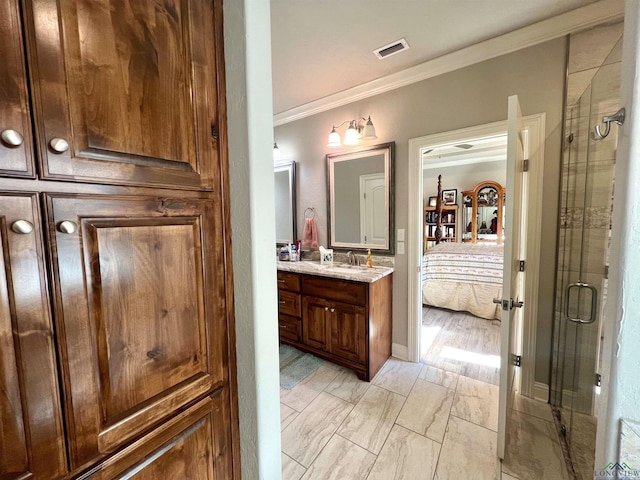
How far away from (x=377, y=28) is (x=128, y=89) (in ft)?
5.94

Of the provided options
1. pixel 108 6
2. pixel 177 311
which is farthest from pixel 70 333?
pixel 108 6

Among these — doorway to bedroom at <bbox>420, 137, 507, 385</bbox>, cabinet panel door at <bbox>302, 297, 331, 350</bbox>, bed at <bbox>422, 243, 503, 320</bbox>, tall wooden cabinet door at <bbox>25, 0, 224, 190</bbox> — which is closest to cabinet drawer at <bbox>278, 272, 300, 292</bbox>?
cabinet panel door at <bbox>302, 297, 331, 350</bbox>

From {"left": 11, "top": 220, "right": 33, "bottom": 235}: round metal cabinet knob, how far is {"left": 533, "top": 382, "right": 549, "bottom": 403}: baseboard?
290 centimetres

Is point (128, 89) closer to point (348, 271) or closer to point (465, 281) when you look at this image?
point (348, 271)

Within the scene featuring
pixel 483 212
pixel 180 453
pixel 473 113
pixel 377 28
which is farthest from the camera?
pixel 483 212

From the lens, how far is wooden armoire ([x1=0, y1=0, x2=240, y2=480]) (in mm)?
495

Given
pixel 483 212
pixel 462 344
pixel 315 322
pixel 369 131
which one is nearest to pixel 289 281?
pixel 315 322

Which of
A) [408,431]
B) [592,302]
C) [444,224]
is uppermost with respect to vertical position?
[444,224]

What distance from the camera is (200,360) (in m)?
0.81

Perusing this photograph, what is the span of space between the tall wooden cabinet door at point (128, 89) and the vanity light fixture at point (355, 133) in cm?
184

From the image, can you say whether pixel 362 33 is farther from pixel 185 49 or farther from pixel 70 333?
pixel 70 333

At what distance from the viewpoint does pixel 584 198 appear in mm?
1638

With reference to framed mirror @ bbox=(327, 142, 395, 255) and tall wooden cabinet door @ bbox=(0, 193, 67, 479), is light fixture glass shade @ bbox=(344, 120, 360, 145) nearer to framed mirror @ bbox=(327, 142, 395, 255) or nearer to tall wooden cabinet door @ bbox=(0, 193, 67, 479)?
framed mirror @ bbox=(327, 142, 395, 255)

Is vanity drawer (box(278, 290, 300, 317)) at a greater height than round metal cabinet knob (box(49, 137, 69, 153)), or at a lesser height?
lesser
